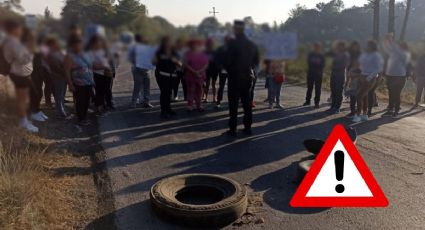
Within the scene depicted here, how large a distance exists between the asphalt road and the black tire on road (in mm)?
152

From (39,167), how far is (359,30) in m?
5.40

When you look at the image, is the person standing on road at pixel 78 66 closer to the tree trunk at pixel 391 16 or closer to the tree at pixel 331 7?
the tree at pixel 331 7

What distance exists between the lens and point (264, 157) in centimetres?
723

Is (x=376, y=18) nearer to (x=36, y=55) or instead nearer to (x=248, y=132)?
(x=36, y=55)

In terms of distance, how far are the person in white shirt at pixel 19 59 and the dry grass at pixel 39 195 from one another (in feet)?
8.42

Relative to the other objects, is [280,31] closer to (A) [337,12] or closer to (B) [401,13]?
(A) [337,12]

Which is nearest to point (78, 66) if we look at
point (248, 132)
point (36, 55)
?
point (36, 55)

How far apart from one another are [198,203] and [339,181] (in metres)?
1.87

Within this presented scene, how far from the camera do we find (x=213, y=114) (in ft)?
33.8

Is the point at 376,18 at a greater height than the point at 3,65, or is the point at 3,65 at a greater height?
the point at 376,18

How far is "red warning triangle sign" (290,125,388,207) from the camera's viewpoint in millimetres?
5082

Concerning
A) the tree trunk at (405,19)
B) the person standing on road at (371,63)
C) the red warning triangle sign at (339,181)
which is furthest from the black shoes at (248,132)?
the tree trunk at (405,19)

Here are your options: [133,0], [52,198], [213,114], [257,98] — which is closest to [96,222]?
[52,198]

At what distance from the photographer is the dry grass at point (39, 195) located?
15.9 feet
